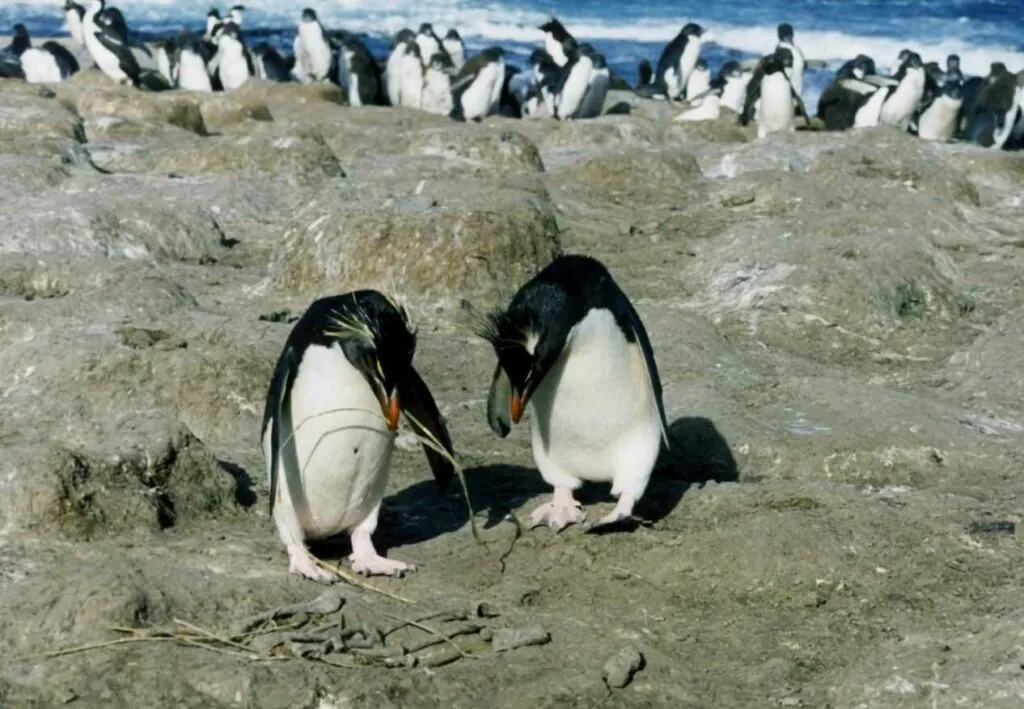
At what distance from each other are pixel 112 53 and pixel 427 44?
514 cm

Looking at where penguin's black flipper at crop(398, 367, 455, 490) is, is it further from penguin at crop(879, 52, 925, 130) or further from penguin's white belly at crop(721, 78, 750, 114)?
penguin's white belly at crop(721, 78, 750, 114)

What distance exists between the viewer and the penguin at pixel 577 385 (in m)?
5.18

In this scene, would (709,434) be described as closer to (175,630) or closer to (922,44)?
(175,630)

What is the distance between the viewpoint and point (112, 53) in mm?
23328

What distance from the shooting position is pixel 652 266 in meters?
9.80

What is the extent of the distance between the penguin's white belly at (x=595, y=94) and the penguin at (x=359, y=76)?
12.4 feet

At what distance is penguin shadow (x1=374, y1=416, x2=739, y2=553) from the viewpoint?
5.57m

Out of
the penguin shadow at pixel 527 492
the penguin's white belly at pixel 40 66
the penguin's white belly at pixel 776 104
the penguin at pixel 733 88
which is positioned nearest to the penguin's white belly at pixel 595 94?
the penguin at pixel 733 88

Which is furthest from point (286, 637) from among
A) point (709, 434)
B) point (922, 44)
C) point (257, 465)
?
point (922, 44)

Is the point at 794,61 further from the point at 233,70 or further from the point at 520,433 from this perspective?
the point at 520,433

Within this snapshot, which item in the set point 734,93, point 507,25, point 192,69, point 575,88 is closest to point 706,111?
point 575,88

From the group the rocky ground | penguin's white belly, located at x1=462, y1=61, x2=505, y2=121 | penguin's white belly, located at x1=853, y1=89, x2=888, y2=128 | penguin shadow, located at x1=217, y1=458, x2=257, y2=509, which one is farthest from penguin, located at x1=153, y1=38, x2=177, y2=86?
penguin shadow, located at x1=217, y1=458, x2=257, y2=509

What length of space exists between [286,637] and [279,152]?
748 cm

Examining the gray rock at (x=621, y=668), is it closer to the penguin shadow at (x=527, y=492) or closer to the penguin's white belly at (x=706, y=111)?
the penguin shadow at (x=527, y=492)
